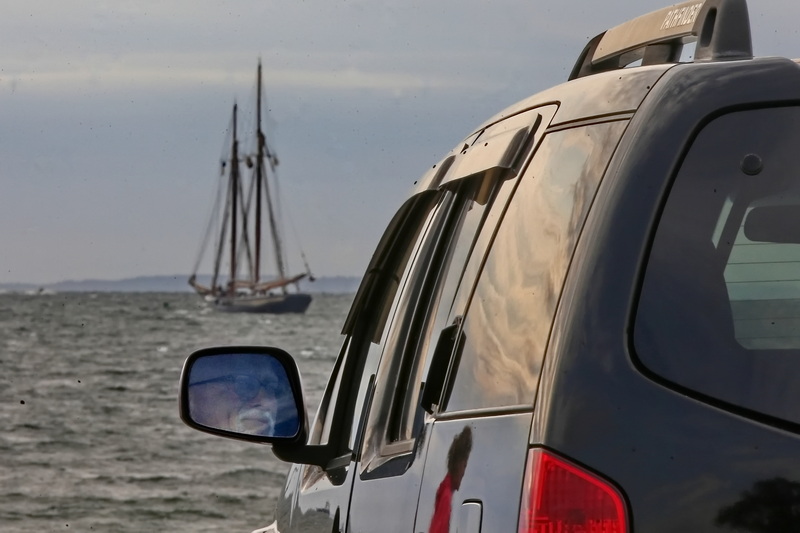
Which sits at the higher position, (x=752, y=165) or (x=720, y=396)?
(x=752, y=165)

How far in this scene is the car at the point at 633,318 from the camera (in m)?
Result: 1.48

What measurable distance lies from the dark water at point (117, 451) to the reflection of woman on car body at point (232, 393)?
1683 cm

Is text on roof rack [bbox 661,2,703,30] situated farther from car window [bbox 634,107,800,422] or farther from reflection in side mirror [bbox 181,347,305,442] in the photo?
reflection in side mirror [bbox 181,347,305,442]

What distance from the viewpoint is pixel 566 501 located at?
1.50 meters

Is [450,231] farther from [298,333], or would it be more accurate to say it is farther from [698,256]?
[298,333]

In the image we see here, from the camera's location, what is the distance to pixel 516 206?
1.85 m

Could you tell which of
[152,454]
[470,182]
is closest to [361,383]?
[470,182]

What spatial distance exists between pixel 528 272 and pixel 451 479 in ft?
0.86

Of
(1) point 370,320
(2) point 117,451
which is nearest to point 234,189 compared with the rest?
(2) point 117,451

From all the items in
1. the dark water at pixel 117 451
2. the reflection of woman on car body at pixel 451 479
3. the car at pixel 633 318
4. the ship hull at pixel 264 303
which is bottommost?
the dark water at pixel 117 451

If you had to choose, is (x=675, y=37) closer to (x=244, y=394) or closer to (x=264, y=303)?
(x=244, y=394)

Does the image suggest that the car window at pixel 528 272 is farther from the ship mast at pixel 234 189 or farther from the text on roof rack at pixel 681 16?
the ship mast at pixel 234 189

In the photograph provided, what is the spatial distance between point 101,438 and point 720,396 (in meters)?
30.4

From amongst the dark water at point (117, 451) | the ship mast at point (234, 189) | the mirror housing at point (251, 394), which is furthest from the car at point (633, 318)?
the ship mast at point (234, 189)
